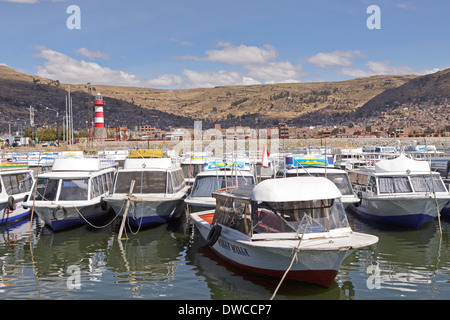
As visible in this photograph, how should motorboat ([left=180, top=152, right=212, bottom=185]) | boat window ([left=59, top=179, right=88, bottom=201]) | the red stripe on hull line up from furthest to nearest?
motorboat ([left=180, top=152, right=212, bottom=185]) → boat window ([left=59, top=179, right=88, bottom=201]) → the red stripe on hull

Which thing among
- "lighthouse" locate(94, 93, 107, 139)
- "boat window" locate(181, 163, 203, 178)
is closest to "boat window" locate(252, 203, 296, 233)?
"boat window" locate(181, 163, 203, 178)

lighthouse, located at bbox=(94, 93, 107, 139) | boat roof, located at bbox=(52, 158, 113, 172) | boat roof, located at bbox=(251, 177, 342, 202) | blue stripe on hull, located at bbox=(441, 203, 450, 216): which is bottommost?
blue stripe on hull, located at bbox=(441, 203, 450, 216)

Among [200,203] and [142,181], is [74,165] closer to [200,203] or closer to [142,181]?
A: [142,181]

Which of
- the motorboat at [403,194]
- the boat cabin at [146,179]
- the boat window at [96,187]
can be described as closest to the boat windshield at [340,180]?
the motorboat at [403,194]

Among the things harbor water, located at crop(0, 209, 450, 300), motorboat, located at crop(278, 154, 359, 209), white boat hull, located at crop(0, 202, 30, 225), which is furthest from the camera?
white boat hull, located at crop(0, 202, 30, 225)

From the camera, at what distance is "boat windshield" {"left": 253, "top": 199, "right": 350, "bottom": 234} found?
11.7 m

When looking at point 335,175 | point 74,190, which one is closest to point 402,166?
point 335,175

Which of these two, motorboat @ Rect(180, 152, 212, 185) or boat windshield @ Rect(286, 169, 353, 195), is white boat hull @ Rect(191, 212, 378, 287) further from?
motorboat @ Rect(180, 152, 212, 185)

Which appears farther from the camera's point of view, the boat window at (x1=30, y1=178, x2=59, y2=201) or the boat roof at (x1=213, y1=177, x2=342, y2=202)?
the boat window at (x1=30, y1=178, x2=59, y2=201)

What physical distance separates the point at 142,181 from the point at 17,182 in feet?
22.8

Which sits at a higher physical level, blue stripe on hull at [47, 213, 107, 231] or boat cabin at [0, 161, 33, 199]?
boat cabin at [0, 161, 33, 199]

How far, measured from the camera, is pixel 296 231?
11.6 m

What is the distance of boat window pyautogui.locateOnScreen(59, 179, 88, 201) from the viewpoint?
19094 millimetres
